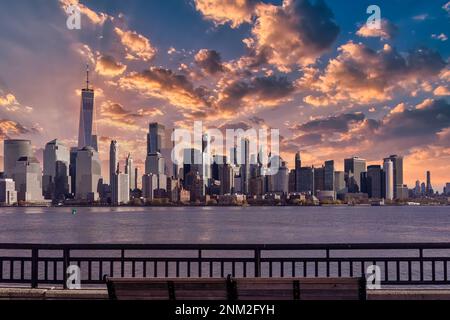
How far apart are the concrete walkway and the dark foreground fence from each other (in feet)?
2.10

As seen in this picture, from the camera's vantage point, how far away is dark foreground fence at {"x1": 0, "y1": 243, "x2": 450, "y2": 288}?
10938 mm

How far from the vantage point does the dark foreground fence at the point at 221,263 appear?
1094 cm

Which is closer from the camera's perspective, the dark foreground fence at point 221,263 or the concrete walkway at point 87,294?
the concrete walkway at point 87,294

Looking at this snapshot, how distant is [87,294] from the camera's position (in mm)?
9672

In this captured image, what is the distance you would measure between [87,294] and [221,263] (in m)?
3.30

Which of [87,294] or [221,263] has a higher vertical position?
[221,263]

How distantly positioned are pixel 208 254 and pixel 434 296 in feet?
157

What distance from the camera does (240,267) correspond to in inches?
1762

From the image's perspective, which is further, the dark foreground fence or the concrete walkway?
the dark foreground fence

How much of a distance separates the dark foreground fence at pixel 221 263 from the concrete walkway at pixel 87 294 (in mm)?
640

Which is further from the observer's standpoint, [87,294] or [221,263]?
[221,263]
